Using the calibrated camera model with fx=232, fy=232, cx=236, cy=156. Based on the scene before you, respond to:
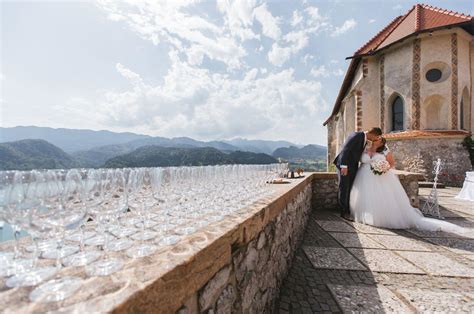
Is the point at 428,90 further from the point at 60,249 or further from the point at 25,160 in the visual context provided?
the point at 25,160

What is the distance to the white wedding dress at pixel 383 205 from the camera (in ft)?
15.5

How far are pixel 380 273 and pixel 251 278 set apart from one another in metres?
2.03

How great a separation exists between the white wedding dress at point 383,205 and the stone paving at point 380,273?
318 mm

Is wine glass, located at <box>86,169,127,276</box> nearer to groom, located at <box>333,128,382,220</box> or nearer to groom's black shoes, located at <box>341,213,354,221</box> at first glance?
groom, located at <box>333,128,382,220</box>

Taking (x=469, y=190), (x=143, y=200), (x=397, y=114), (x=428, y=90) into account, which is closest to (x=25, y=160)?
(x=143, y=200)

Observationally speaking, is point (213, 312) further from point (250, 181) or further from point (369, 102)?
point (369, 102)

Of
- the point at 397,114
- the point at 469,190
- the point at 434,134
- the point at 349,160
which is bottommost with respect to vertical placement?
the point at 469,190

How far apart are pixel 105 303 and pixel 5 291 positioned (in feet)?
1.03

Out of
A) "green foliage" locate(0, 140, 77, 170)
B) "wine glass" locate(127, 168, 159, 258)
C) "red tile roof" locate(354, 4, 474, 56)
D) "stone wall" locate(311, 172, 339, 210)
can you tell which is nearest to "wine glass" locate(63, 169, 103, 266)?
"wine glass" locate(127, 168, 159, 258)

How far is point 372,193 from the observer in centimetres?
504

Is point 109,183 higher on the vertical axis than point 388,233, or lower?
higher

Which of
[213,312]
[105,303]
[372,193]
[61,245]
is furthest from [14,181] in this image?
[372,193]

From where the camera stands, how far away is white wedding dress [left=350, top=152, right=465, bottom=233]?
4.73 m

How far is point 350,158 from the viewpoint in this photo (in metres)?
5.30
